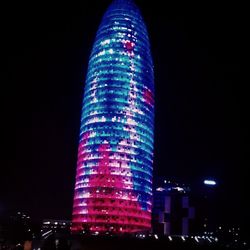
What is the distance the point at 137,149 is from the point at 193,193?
32813 millimetres

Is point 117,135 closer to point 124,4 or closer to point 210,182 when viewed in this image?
point 210,182

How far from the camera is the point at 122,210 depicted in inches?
5782

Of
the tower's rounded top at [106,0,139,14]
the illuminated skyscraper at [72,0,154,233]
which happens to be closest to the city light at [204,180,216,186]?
the illuminated skyscraper at [72,0,154,233]

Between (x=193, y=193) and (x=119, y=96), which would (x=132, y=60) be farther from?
(x=193, y=193)

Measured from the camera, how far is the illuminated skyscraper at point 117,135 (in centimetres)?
14800

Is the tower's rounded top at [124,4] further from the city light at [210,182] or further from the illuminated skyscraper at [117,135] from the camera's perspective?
the city light at [210,182]

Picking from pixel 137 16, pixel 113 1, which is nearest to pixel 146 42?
pixel 137 16

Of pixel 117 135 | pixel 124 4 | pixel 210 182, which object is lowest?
pixel 210 182

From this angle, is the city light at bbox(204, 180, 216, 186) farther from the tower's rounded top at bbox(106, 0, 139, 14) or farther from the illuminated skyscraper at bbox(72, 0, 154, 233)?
the tower's rounded top at bbox(106, 0, 139, 14)

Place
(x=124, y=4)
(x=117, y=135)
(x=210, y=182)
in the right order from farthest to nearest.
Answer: (x=124, y=4)
(x=210, y=182)
(x=117, y=135)

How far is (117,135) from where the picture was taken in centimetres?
15512

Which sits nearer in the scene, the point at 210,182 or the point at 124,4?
the point at 210,182

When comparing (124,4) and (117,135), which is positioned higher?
(124,4)

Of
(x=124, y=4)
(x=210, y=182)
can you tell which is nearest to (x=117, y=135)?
(x=210, y=182)
